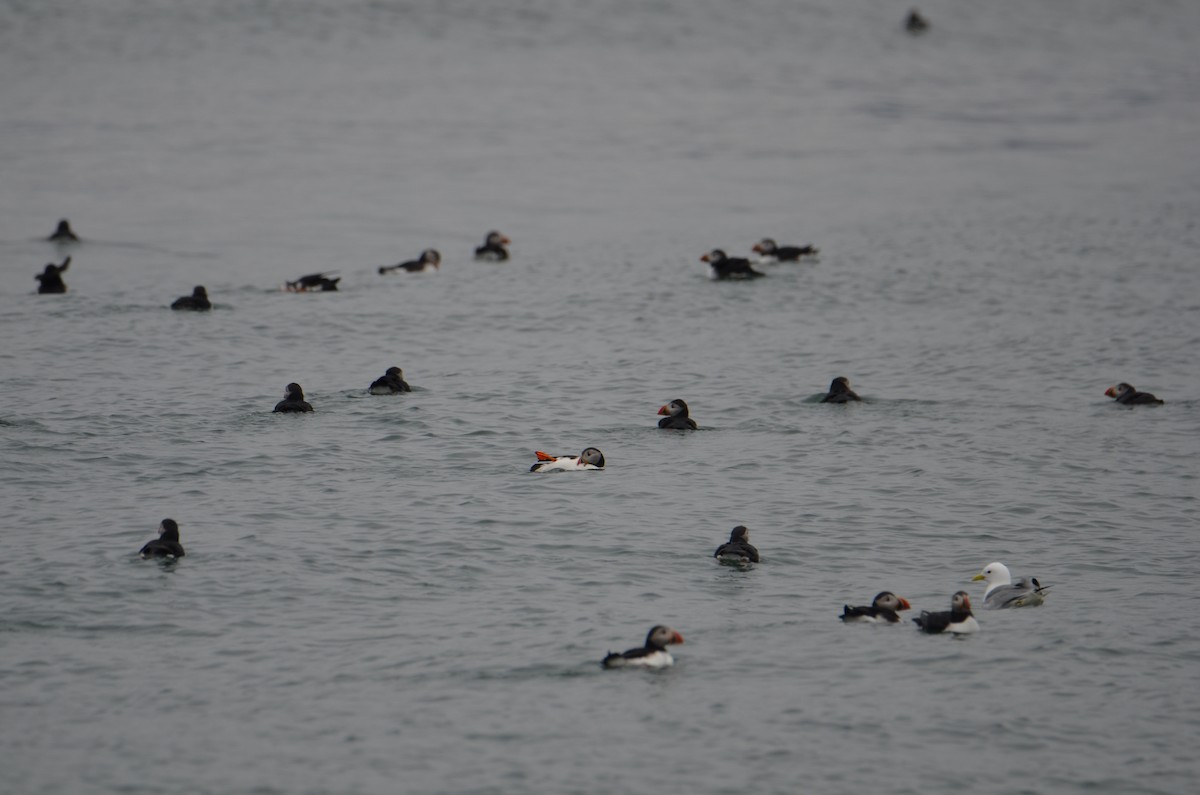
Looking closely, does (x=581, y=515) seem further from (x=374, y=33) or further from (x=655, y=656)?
(x=374, y=33)

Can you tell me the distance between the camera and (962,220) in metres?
45.3

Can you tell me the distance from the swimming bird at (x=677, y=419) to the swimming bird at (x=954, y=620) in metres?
8.73

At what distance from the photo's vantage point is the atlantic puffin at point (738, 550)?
20.4 meters

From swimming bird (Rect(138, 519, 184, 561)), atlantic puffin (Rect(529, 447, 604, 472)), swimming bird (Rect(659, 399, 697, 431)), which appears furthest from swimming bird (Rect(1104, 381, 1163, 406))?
swimming bird (Rect(138, 519, 184, 561))

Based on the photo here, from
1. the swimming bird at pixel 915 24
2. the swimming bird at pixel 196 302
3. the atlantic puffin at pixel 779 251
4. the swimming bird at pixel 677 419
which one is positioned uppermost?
the swimming bird at pixel 915 24

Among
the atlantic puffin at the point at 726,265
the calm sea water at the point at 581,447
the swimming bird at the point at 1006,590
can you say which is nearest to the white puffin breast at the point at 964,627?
the calm sea water at the point at 581,447

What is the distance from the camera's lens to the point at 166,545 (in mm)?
19828

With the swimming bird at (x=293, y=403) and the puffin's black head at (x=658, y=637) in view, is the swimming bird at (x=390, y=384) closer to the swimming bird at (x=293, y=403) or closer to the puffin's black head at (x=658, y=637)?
the swimming bird at (x=293, y=403)

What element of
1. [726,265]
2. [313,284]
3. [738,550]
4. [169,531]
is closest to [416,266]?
[313,284]

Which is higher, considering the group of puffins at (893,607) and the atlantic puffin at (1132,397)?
the atlantic puffin at (1132,397)

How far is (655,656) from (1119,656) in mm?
5494

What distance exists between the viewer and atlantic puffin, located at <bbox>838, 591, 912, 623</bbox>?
18438mm

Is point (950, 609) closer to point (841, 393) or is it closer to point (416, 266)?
point (841, 393)

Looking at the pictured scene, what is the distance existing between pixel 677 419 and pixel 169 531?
9762mm
